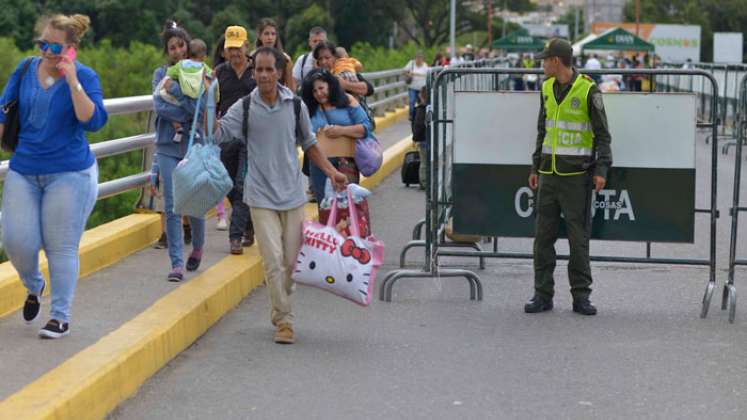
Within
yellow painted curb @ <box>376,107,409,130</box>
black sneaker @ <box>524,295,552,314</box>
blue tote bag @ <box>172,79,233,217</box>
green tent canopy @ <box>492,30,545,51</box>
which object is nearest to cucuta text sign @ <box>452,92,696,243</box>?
black sneaker @ <box>524,295,552,314</box>

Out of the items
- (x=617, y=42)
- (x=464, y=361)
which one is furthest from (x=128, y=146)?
(x=617, y=42)

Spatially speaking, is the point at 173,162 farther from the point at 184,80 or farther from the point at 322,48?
the point at 322,48

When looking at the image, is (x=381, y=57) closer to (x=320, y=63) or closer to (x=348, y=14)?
(x=320, y=63)

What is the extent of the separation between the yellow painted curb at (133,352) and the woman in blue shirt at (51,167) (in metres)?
0.50

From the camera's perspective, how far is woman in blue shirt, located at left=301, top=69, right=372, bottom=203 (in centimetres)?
1045

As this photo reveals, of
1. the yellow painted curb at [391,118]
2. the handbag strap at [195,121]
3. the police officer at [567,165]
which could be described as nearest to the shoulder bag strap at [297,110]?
the handbag strap at [195,121]

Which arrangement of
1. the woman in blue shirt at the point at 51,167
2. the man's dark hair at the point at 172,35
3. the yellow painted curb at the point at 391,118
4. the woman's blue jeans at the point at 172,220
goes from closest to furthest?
the woman in blue shirt at the point at 51,167 → the woman's blue jeans at the point at 172,220 → the man's dark hair at the point at 172,35 → the yellow painted curb at the point at 391,118

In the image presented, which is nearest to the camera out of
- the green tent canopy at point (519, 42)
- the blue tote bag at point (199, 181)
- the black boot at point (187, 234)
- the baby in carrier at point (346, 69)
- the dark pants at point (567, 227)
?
the blue tote bag at point (199, 181)

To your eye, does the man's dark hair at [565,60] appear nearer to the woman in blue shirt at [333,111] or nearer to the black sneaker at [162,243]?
the woman in blue shirt at [333,111]

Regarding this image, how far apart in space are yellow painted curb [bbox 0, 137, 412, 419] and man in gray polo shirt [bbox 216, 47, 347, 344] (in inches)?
22.6

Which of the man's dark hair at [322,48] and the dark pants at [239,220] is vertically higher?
the man's dark hair at [322,48]

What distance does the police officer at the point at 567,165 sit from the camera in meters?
9.22

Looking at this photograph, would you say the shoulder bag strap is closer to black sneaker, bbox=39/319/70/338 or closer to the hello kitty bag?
the hello kitty bag

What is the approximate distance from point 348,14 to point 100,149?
81311 mm
